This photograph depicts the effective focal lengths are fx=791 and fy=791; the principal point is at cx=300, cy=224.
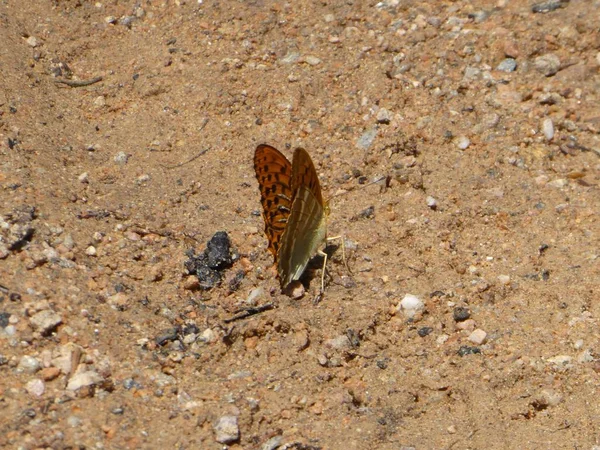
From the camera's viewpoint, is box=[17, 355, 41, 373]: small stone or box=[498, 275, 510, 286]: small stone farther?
box=[498, 275, 510, 286]: small stone

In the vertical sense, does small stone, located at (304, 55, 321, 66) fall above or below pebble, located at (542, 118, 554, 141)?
above

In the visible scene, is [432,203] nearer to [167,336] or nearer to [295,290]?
[295,290]

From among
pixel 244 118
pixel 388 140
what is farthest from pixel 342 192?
pixel 244 118

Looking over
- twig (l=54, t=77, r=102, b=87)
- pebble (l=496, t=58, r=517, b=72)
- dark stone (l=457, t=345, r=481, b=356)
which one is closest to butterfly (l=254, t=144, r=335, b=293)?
dark stone (l=457, t=345, r=481, b=356)

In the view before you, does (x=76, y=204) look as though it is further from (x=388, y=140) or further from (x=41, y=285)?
(x=388, y=140)

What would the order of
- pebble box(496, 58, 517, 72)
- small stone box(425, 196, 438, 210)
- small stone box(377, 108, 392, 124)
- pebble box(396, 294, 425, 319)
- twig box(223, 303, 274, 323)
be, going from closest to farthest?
twig box(223, 303, 274, 323) → pebble box(396, 294, 425, 319) → small stone box(425, 196, 438, 210) → small stone box(377, 108, 392, 124) → pebble box(496, 58, 517, 72)

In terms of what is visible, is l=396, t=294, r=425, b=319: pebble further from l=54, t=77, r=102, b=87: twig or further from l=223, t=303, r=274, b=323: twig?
l=54, t=77, r=102, b=87: twig

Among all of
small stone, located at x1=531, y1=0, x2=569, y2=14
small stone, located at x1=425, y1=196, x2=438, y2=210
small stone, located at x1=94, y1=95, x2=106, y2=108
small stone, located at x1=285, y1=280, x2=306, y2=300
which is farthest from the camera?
small stone, located at x1=531, y1=0, x2=569, y2=14
